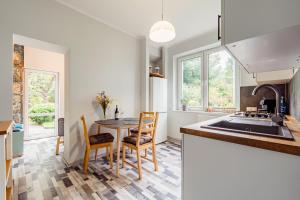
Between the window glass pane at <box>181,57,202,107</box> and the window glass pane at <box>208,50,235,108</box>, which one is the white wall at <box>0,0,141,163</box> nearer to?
the window glass pane at <box>181,57,202,107</box>

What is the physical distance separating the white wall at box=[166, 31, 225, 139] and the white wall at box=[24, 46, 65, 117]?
3593 mm

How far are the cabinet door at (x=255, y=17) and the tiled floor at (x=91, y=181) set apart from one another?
1.79 m

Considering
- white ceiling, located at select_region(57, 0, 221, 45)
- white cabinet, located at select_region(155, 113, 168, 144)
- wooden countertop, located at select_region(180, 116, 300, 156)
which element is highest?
white ceiling, located at select_region(57, 0, 221, 45)

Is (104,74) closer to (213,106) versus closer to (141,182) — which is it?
(141,182)

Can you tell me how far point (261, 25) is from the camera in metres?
0.70

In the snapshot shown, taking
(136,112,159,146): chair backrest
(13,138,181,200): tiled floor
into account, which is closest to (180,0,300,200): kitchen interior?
(13,138,181,200): tiled floor

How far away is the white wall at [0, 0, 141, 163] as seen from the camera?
185cm

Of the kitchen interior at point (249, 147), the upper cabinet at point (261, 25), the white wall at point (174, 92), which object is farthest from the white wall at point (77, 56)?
the upper cabinet at point (261, 25)

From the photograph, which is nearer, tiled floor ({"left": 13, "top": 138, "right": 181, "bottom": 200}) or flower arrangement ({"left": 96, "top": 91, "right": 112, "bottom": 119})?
tiled floor ({"left": 13, "top": 138, "right": 181, "bottom": 200})

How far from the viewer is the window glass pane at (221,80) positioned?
3000 mm

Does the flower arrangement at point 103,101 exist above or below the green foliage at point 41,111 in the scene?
above

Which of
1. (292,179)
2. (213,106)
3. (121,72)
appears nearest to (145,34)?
(121,72)

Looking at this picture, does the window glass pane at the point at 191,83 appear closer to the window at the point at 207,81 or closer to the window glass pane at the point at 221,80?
the window at the point at 207,81

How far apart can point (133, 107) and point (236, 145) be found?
2.84m
